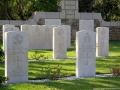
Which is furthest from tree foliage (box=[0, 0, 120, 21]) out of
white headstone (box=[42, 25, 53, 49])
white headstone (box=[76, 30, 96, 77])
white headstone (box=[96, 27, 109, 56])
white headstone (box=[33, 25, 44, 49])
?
white headstone (box=[76, 30, 96, 77])

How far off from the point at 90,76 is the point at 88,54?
0.64m

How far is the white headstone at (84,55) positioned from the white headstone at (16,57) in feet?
5.31

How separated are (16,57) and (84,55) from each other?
80.2 inches

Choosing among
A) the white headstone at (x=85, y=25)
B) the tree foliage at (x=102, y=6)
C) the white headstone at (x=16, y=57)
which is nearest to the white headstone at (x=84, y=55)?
the white headstone at (x=16, y=57)

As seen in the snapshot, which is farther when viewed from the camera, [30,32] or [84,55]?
[30,32]

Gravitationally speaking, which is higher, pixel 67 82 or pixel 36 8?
pixel 36 8

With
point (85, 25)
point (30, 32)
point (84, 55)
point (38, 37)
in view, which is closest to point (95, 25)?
point (85, 25)

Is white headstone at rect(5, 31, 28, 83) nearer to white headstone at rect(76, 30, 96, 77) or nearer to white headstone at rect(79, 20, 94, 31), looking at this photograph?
white headstone at rect(76, 30, 96, 77)

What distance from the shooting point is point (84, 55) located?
10.0 m

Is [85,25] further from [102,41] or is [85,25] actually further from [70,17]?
[102,41]

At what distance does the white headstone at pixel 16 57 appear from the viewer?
9.12m

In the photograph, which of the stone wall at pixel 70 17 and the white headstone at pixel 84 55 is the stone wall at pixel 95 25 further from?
the white headstone at pixel 84 55

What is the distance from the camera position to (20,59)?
9.22 meters

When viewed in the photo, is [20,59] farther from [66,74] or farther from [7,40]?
[66,74]
